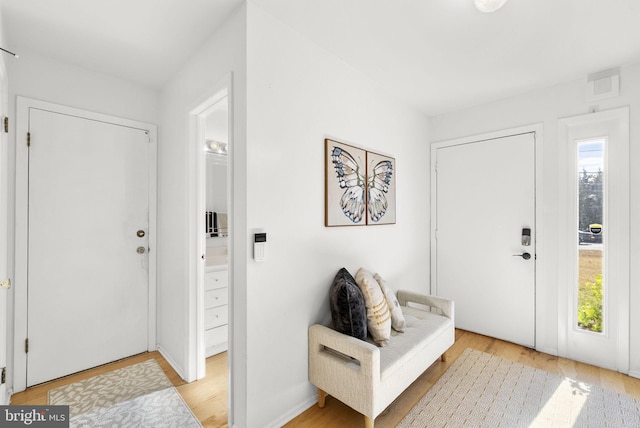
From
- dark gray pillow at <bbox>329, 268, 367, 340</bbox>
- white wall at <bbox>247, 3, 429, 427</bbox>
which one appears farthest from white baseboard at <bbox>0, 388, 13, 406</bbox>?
dark gray pillow at <bbox>329, 268, 367, 340</bbox>

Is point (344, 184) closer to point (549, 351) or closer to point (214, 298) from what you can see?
point (214, 298)

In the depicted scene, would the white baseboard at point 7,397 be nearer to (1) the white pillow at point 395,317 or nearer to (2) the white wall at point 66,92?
(2) the white wall at point 66,92

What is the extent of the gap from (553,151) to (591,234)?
2.63 feet

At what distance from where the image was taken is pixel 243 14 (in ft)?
5.32

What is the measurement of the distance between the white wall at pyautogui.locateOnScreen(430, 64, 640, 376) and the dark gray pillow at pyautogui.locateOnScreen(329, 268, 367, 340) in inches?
78.2

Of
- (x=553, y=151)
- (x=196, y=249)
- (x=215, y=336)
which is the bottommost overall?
(x=215, y=336)

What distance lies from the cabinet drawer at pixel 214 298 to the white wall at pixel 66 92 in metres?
1.31

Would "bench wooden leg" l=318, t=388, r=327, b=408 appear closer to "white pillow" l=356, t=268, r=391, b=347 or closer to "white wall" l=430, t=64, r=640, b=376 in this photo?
"white pillow" l=356, t=268, r=391, b=347

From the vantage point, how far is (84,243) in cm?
239

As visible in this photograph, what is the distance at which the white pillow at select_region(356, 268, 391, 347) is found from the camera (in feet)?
6.40

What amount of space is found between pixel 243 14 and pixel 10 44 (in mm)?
1760

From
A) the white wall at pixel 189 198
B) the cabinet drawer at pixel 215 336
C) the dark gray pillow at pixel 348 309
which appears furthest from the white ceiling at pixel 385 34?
the cabinet drawer at pixel 215 336

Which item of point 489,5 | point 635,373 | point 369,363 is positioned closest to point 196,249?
point 369,363

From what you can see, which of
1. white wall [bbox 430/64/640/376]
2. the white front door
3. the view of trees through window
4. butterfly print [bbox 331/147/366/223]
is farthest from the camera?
the white front door
